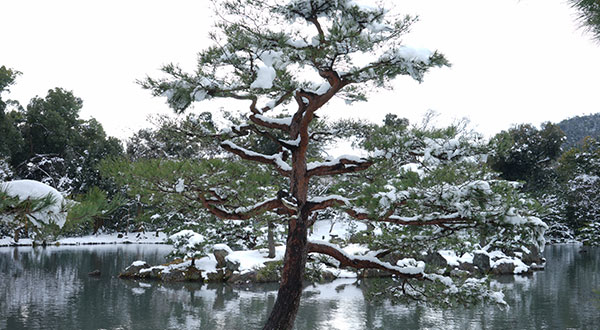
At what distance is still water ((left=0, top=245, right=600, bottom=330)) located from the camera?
8.07 metres

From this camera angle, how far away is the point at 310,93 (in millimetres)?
4574

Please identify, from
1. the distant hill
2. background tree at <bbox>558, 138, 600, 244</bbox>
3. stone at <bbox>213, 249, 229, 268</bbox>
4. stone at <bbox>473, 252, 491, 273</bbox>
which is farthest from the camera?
the distant hill

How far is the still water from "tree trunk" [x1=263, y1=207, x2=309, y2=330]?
4.44ft

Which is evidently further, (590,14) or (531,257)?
(531,257)

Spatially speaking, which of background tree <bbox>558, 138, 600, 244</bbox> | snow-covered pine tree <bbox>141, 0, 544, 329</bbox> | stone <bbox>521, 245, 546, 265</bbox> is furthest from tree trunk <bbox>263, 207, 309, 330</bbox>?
background tree <bbox>558, 138, 600, 244</bbox>

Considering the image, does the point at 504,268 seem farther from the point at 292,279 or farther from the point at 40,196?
the point at 40,196

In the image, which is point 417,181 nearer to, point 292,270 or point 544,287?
point 292,270

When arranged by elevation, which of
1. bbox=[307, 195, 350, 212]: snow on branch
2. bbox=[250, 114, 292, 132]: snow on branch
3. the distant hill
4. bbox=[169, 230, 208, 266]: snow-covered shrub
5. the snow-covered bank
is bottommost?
the snow-covered bank

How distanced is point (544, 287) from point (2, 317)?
13156 millimetres

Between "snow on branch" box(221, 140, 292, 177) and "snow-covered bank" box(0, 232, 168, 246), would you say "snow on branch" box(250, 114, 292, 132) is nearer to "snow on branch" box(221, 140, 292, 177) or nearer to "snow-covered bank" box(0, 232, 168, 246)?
"snow on branch" box(221, 140, 292, 177)

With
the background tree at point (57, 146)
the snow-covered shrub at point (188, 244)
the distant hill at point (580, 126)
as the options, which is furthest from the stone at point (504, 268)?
the distant hill at point (580, 126)

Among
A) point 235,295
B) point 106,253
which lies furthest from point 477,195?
point 106,253

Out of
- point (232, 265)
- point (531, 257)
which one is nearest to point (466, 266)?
point (531, 257)

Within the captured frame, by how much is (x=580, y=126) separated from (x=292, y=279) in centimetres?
5640
